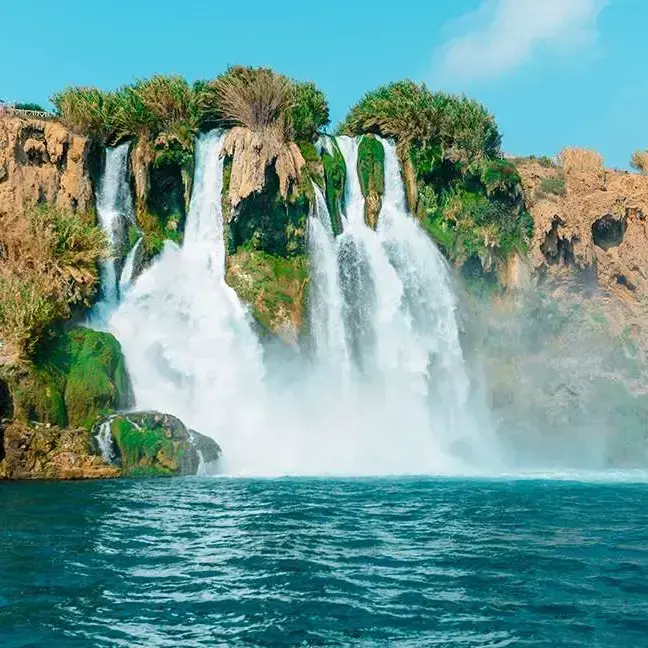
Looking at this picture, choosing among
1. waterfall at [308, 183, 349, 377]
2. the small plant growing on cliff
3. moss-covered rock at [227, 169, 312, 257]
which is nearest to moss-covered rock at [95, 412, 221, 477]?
waterfall at [308, 183, 349, 377]

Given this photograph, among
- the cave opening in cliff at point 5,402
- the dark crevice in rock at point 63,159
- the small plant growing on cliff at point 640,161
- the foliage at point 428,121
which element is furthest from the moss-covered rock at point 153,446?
the small plant growing on cliff at point 640,161

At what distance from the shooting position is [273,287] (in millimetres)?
29078

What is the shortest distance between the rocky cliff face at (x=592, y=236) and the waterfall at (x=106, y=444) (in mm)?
20024

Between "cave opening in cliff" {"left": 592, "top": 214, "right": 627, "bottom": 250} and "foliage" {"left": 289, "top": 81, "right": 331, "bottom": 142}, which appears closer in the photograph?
"foliage" {"left": 289, "top": 81, "right": 331, "bottom": 142}

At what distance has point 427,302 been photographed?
100 feet

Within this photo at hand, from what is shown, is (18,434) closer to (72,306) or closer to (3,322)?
(3,322)

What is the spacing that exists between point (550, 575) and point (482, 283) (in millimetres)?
23811

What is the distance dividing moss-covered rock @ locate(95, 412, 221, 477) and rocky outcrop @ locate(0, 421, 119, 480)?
548 mm

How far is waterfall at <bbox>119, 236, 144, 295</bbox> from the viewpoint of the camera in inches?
1081

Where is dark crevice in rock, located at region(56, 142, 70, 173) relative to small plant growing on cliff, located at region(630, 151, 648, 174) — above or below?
below

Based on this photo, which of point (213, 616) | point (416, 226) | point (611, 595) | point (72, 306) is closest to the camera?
point (213, 616)

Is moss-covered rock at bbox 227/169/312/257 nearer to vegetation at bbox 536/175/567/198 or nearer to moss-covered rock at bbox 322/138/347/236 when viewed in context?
moss-covered rock at bbox 322/138/347/236

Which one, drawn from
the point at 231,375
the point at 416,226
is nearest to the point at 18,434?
the point at 231,375

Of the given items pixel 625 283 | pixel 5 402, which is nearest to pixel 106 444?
pixel 5 402
